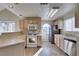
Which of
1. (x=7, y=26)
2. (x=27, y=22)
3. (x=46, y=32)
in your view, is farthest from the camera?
(x=46, y=32)

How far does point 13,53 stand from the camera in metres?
2.78

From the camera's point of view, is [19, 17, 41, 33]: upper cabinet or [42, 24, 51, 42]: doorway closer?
[19, 17, 41, 33]: upper cabinet

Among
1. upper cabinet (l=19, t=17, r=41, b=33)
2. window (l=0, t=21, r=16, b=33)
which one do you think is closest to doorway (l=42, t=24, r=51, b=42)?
upper cabinet (l=19, t=17, r=41, b=33)

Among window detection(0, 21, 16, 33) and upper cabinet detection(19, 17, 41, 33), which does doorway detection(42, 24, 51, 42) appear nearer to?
upper cabinet detection(19, 17, 41, 33)

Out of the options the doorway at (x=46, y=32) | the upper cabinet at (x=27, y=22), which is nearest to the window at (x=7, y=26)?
the upper cabinet at (x=27, y=22)

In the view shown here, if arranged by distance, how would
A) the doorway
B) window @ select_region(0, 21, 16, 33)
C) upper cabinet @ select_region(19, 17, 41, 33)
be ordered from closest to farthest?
upper cabinet @ select_region(19, 17, 41, 33) < window @ select_region(0, 21, 16, 33) < the doorway

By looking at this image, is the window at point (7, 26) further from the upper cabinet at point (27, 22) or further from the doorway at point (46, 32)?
the doorway at point (46, 32)

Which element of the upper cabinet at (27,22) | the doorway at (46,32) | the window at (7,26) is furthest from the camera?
the doorway at (46,32)

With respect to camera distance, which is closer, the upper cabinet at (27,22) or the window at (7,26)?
the upper cabinet at (27,22)

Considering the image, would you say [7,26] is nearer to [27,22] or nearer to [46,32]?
[27,22]

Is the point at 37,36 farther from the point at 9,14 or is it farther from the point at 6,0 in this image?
the point at 6,0

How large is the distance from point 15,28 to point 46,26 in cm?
357

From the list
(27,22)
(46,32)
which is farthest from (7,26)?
(46,32)

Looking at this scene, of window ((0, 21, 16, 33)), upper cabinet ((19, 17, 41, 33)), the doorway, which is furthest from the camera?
the doorway
